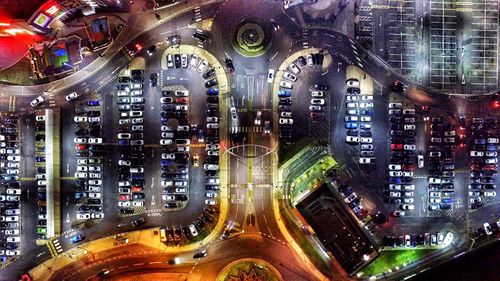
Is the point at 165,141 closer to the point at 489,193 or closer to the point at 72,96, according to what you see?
the point at 72,96

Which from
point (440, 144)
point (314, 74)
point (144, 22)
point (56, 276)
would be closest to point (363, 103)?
point (314, 74)

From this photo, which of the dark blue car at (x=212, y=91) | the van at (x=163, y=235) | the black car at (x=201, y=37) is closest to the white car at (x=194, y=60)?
the black car at (x=201, y=37)

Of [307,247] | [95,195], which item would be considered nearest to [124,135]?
[95,195]

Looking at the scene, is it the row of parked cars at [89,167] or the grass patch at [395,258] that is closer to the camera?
the row of parked cars at [89,167]

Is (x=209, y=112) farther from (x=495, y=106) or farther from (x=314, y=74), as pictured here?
(x=495, y=106)

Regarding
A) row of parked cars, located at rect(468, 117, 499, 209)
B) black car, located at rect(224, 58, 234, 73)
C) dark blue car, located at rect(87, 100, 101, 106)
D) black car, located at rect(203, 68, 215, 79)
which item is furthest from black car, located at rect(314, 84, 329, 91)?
dark blue car, located at rect(87, 100, 101, 106)

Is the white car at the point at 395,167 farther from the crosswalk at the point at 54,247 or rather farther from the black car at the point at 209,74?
the crosswalk at the point at 54,247

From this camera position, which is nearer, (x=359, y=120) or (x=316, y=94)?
(x=316, y=94)
